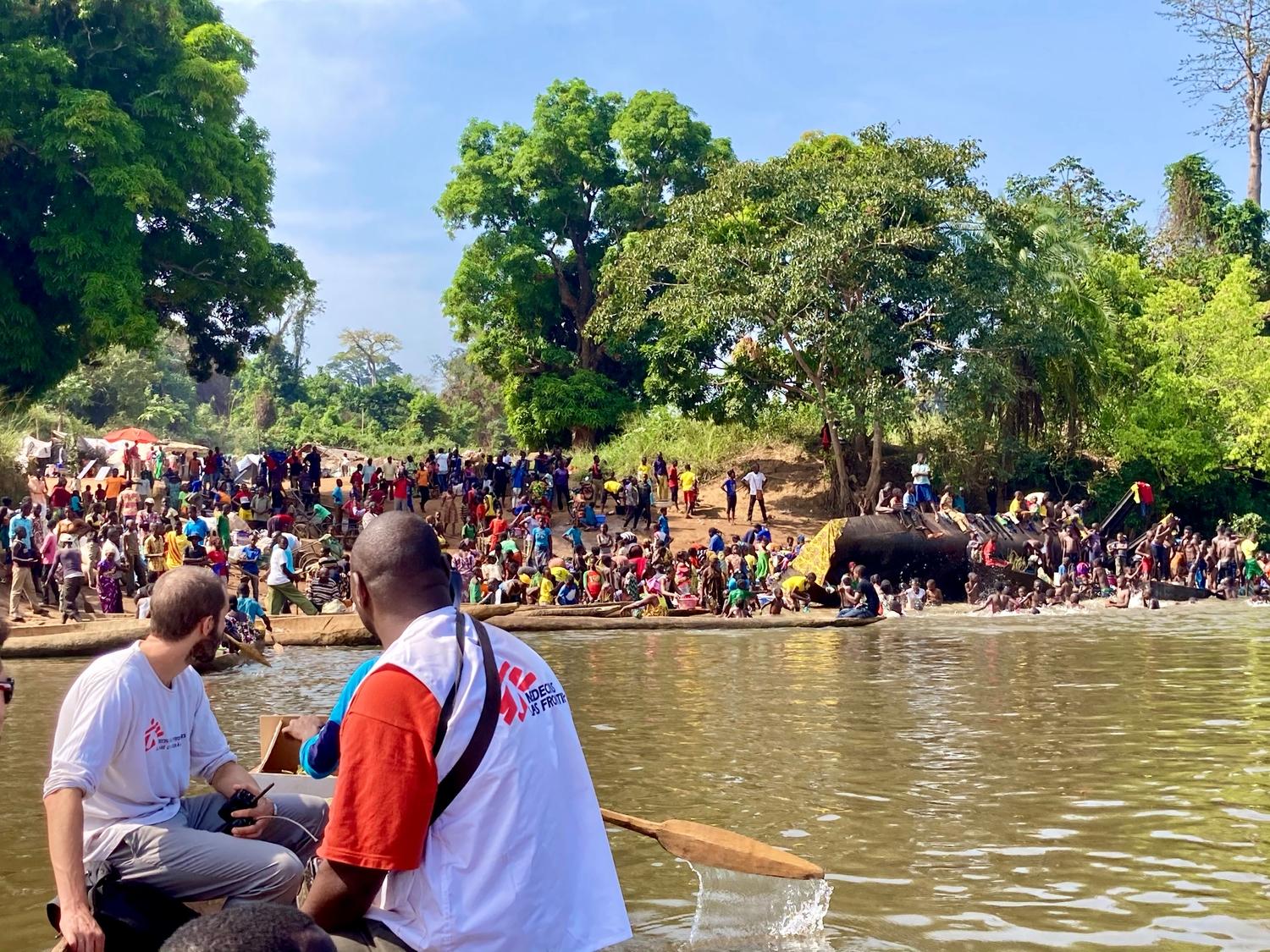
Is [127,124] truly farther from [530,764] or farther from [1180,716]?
[530,764]

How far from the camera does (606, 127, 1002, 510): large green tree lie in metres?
31.1

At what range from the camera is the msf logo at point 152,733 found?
4.03 metres

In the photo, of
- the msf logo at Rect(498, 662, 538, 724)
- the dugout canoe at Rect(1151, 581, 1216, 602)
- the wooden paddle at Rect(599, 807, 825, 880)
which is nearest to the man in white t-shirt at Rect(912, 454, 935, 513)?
the dugout canoe at Rect(1151, 581, 1216, 602)

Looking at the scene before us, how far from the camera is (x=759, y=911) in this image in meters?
5.27

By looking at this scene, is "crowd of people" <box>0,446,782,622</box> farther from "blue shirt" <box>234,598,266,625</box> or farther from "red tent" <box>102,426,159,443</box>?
"red tent" <box>102,426,159,443</box>

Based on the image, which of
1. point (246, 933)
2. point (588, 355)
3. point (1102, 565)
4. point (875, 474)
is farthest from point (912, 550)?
point (246, 933)

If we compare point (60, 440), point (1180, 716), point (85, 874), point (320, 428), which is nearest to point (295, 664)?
point (1180, 716)

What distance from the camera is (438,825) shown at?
8.95 feet

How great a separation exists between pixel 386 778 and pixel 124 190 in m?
27.0

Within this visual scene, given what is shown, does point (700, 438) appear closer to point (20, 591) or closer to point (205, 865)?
point (20, 591)

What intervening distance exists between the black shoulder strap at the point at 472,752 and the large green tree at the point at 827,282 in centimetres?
2857

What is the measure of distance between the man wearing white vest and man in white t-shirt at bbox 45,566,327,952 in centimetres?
125

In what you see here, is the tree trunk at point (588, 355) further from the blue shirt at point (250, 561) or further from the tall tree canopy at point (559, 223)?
the blue shirt at point (250, 561)

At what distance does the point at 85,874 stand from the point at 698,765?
552 cm
